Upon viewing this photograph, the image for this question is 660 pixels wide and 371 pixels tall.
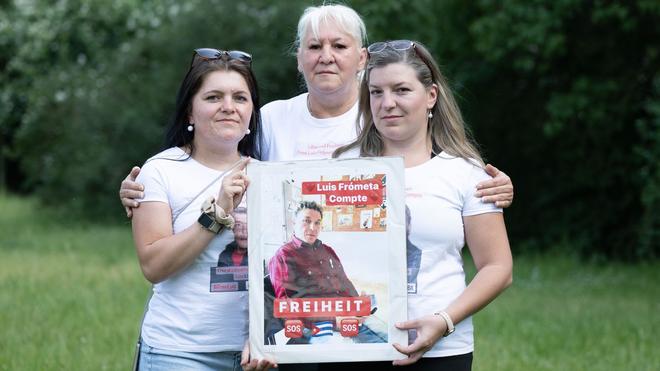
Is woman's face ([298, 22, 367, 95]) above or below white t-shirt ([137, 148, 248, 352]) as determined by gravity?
above

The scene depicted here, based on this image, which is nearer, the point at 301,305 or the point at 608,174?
the point at 301,305

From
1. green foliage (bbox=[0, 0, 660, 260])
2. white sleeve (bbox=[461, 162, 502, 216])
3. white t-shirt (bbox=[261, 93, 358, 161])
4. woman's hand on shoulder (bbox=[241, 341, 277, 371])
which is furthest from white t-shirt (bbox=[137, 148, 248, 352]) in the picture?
green foliage (bbox=[0, 0, 660, 260])

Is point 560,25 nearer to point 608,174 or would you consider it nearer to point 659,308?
point 608,174

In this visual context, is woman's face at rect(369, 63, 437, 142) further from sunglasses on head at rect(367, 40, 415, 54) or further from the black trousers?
the black trousers

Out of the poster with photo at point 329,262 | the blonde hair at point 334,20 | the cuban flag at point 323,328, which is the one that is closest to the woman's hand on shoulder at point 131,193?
the poster with photo at point 329,262

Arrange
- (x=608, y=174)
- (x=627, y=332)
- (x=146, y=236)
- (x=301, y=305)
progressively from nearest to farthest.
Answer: (x=301, y=305)
(x=146, y=236)
(x=627, y=332)
(x=608, y=174)

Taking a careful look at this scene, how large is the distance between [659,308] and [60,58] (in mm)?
20273

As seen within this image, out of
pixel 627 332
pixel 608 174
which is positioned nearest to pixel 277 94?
pixel 608 174

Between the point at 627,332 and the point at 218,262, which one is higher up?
the point at 218,262

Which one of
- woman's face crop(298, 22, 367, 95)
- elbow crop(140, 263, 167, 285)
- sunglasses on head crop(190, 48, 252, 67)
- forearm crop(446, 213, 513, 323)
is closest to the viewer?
forearm crop(446, 213, 513, 323)

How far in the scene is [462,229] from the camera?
11.7ft

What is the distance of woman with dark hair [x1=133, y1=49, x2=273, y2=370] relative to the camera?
374 centimetres

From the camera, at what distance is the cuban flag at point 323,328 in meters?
3.46

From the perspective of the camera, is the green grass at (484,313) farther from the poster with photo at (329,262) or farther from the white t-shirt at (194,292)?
the poster with photo at (329,262)
